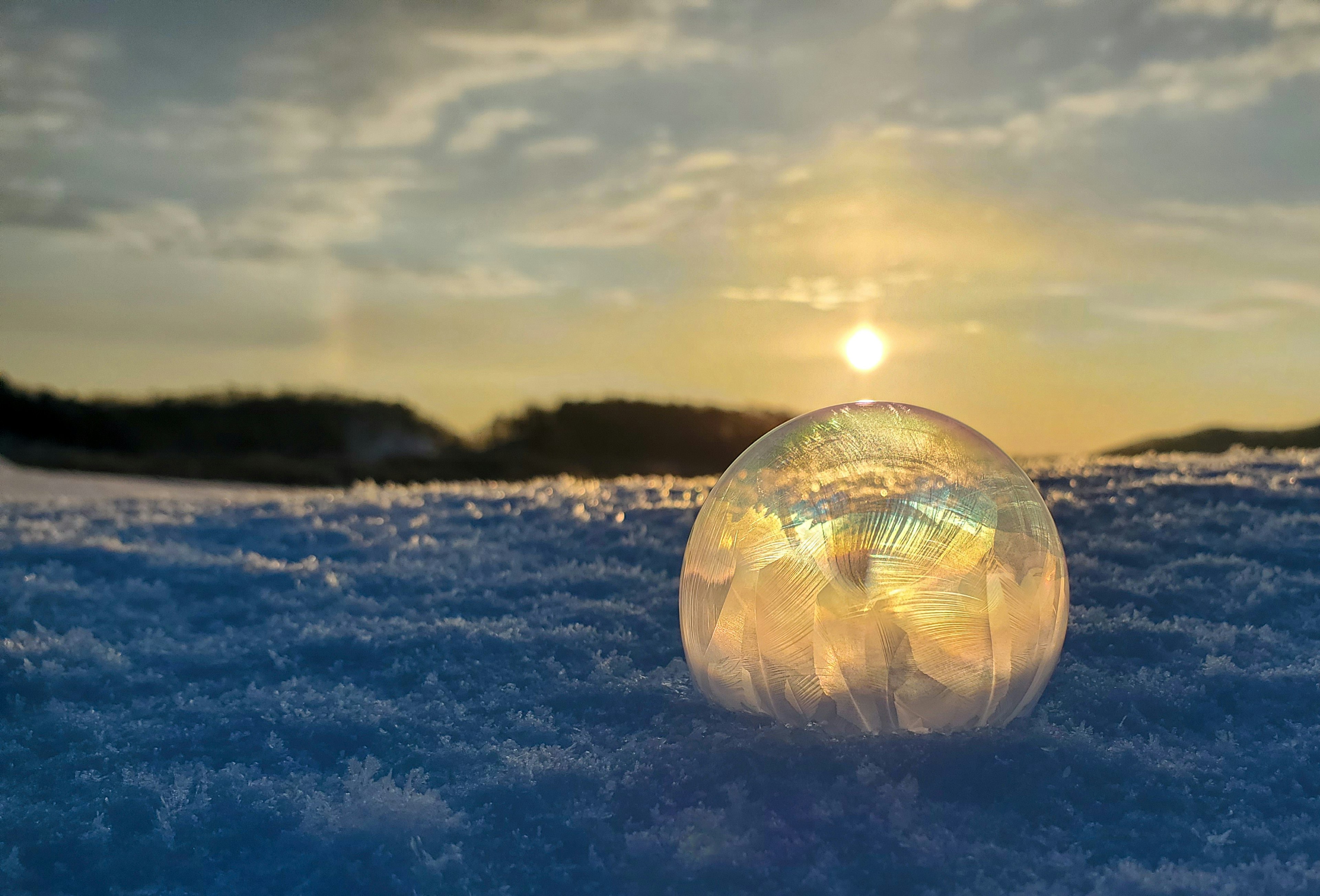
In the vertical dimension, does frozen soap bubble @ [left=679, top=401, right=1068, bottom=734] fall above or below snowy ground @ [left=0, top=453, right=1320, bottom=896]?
above

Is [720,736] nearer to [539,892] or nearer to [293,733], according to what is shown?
[539,892]

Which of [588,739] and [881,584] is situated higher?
[881,584]

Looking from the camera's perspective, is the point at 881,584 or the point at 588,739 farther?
the point at 588,739

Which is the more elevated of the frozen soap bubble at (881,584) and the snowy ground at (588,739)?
the frozen soap bubble at (881,584)

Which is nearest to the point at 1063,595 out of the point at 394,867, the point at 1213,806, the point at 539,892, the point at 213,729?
the point at 1213,806
